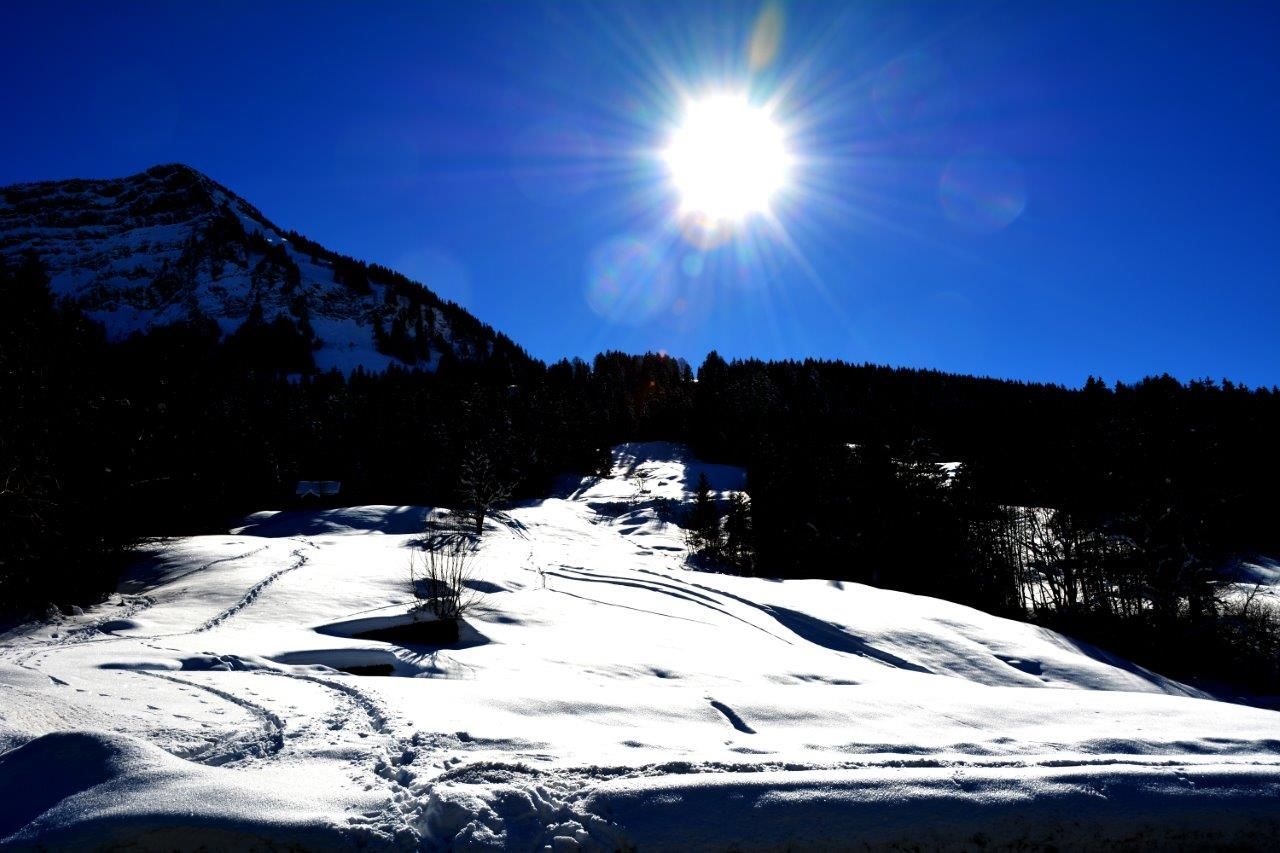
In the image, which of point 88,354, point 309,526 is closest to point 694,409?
point 309,526

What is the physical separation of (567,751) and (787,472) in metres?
47.2

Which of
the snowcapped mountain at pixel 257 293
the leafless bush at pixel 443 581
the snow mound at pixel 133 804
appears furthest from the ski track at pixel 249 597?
the snowcapped mountain at pixel 257 293

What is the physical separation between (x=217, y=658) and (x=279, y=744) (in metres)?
5.04

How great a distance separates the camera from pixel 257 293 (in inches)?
6772

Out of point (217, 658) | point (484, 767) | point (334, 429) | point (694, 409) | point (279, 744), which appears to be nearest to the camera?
point (484, 767)

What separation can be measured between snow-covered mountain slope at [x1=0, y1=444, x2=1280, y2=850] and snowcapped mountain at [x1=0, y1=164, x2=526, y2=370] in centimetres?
15688

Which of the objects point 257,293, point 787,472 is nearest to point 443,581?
point 787,472

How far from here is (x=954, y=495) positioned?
40.7 meters

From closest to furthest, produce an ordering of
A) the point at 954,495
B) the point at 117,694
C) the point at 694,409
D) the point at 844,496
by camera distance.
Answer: the point at 117,694, the point at 954,495, the point at 844,496, the point at 694,409

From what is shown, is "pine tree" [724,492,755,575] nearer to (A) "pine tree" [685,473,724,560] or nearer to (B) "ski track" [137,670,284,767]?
(A) "pine tree" [685,473,724,560]

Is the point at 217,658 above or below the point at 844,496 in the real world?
below

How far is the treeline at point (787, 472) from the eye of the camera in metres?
18.3

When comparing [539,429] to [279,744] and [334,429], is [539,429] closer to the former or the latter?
[334,429]

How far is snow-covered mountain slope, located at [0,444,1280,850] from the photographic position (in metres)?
3.79
